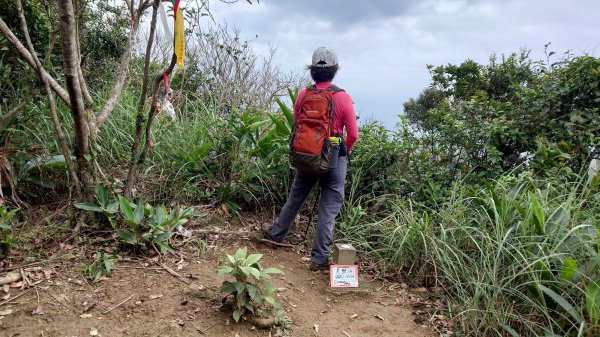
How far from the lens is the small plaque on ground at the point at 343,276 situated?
3215 mm

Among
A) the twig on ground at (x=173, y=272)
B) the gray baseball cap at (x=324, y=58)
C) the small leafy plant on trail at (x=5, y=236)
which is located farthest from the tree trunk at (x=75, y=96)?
the gray baseball cap at (x=324, y=58)

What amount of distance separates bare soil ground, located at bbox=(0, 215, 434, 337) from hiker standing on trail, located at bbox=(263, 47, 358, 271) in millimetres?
437

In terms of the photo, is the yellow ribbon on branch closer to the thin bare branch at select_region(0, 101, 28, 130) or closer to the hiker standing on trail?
the hiker standing on trail

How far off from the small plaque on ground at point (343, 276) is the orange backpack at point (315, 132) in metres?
0.75

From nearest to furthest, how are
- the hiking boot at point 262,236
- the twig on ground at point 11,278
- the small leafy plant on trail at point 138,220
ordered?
the twig on ground at point 11,278 < the small leafy plant on trail at point 138,220 < the hiking boot at point 262,236

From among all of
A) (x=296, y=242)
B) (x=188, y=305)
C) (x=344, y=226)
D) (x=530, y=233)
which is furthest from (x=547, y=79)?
(x=188, y=305)

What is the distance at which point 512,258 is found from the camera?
288 cm

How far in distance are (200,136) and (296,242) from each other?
1.54 meters

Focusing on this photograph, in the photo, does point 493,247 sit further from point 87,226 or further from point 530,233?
point 87,226

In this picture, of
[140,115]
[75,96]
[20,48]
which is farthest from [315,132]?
[20,48]

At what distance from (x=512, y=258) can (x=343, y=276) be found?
1189 millimetres

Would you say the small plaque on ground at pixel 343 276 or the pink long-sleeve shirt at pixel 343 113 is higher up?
the pink long-sleeve shirt at pixel 343 113

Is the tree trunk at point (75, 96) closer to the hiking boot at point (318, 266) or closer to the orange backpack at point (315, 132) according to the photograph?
the orange backpack at point (315, 132)

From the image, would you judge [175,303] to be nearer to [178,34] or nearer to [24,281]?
[24,281]
